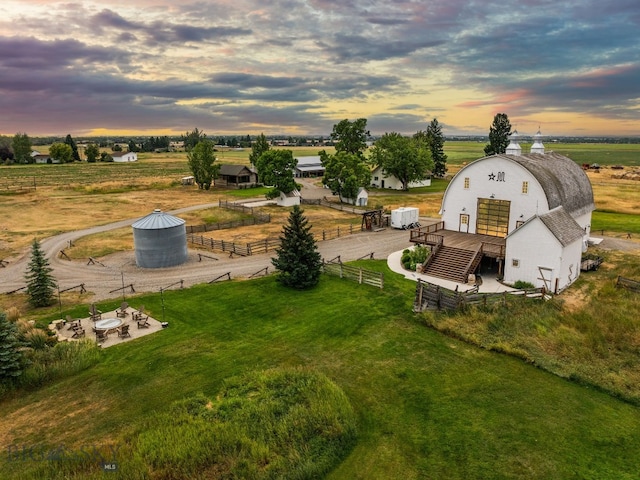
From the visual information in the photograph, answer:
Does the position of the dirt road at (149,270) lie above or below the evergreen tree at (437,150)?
below

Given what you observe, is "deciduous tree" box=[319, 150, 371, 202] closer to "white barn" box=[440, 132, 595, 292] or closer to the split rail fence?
"white barn" box=[440, 132, 595, 292]

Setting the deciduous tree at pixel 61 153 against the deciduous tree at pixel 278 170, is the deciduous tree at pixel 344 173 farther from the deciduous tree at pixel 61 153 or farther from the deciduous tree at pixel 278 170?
the deciduous tree at pixel 61 153

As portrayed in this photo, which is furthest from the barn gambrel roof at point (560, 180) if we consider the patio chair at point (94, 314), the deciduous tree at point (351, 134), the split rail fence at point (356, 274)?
the deciduous tree at point (351, 134)

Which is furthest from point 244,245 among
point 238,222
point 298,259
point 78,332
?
point 78,332

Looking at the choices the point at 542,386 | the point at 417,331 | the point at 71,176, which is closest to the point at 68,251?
the point at 417,331

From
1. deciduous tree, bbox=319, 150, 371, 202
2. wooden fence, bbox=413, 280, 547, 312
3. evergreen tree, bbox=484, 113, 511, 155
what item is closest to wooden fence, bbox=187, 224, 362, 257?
wooden fence, bbox=413, 280, 547, 312

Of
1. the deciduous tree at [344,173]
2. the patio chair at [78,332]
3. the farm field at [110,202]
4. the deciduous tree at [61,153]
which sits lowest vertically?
the patio chair at [78,332]
